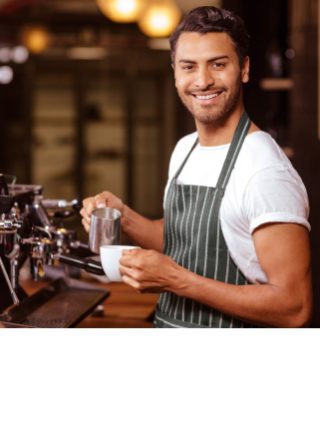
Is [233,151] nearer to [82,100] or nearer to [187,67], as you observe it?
[187,67]

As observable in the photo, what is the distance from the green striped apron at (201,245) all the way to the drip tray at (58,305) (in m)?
0.23

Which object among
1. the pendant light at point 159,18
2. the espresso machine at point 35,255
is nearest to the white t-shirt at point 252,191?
the espresso machine at point 35,255

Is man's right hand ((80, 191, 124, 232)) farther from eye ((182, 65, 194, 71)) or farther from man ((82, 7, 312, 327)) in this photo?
eye ((182, 65, 194, 71))

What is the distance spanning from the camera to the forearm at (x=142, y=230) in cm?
175

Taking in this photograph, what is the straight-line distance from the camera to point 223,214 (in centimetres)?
147

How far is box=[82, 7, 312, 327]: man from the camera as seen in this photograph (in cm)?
135

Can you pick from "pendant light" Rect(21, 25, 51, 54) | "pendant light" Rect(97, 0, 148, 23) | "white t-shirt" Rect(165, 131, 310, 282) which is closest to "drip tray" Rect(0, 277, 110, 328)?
"white t-shirt" Rect(165, 131, 310, 282)

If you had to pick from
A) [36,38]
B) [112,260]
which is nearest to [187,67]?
[112,260]

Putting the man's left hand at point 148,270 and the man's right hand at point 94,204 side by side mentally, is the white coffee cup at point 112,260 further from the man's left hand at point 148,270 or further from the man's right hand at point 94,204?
the man's right hand at point 94,204

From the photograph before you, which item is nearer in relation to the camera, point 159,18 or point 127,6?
point 127,6

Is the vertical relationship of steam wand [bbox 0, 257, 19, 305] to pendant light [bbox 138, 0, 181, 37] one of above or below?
below

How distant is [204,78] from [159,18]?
4170mm

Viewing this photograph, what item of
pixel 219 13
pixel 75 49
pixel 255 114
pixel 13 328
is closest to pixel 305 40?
pixel 255 114
